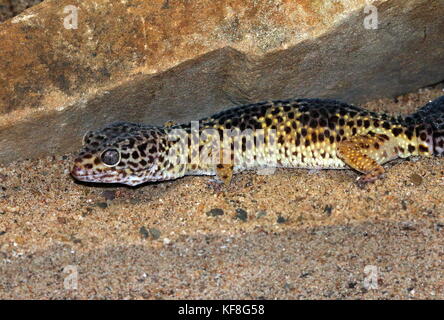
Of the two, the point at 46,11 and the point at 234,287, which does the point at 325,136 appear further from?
the point at 46,11

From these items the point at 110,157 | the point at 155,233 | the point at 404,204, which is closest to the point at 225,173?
the point at 155,233

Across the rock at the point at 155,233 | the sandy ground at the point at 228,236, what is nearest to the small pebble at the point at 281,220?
the sandy ground at the point at 228,236

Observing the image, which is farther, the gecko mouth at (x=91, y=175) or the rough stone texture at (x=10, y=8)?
the rough stone texture at (x=10, y=8)

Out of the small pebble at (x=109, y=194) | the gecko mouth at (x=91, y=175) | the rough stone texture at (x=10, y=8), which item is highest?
the rough stone texture at (x=10, y=8)

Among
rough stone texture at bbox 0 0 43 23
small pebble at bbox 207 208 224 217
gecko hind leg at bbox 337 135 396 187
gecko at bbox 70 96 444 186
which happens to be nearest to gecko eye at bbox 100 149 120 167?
gecko at bbox 70 96 444 186

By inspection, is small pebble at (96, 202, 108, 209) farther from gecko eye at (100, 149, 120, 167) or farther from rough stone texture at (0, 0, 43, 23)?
rough stone texture at (0, 0, 43, 23)

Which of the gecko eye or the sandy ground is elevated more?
the gecko eye

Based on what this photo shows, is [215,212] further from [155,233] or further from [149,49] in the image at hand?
[149,49]

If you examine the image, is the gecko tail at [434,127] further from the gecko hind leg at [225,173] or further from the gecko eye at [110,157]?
the gecko eye at [110,157]
